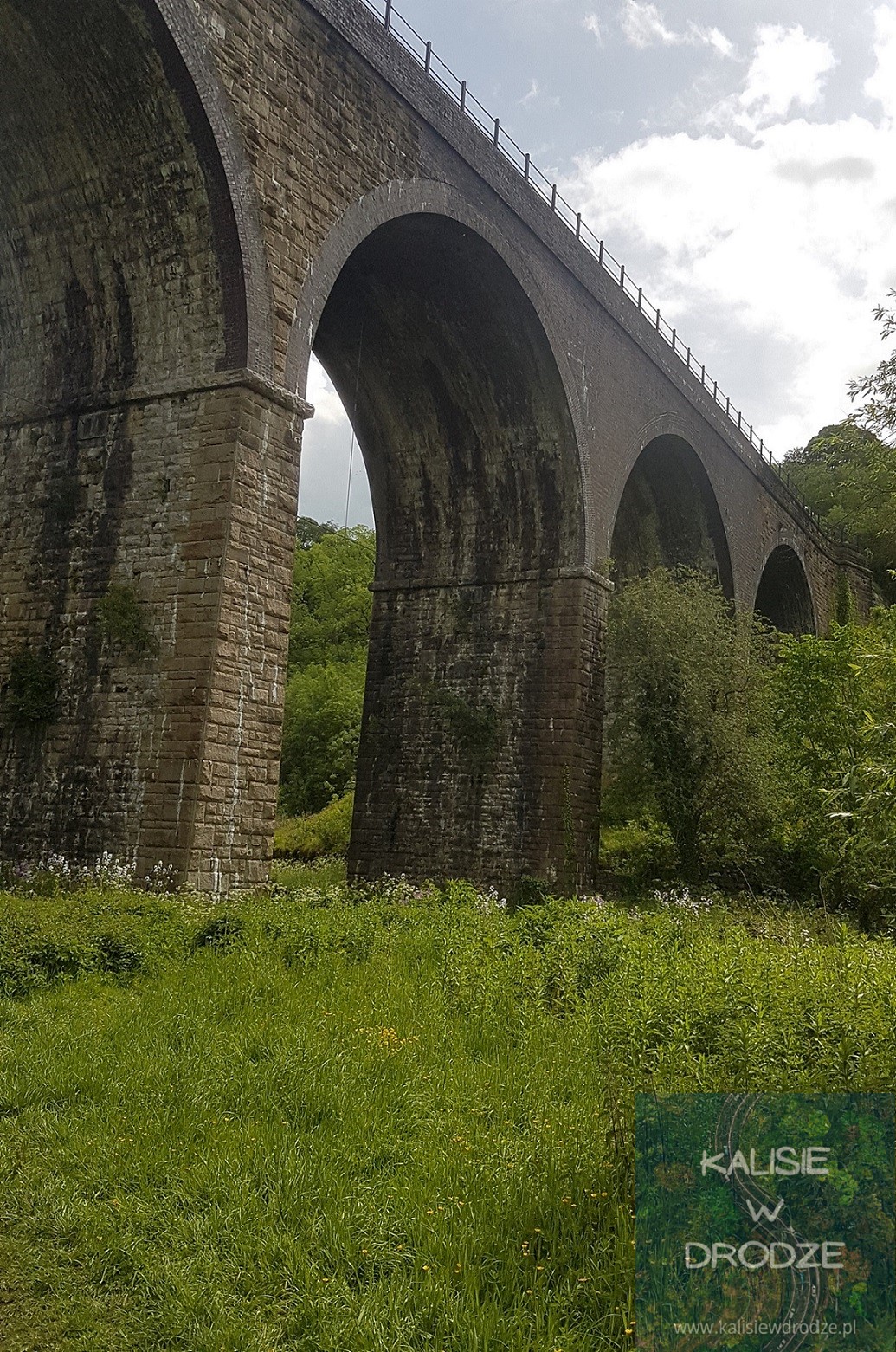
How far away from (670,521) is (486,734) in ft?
31.3

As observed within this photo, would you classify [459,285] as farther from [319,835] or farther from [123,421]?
[319,835]

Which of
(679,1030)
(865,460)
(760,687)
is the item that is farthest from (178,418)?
(760,687)

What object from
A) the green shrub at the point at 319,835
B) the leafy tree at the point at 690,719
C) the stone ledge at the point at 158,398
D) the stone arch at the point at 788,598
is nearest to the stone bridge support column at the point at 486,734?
the leafy tree at the point at 690,719

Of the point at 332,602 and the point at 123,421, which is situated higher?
the point at 332,602

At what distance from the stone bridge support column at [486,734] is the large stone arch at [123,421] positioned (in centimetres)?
726

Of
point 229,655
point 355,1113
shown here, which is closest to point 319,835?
point 229,655

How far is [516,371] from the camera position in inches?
682

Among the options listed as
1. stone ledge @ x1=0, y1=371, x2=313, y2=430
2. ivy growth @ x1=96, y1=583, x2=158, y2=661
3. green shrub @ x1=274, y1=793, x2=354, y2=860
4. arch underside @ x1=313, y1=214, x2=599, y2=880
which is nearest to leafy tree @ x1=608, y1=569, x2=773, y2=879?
arch underside @ x1=313, y1=214, x2=599, y2=880

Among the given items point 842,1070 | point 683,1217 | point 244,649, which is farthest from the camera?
point 244,649

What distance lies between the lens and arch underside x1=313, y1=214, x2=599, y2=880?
16797mm

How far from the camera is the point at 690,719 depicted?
1736 centimetres

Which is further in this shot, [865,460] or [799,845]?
[799,845]

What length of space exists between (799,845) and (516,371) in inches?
338

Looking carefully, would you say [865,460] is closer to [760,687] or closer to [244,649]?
[244,649]
